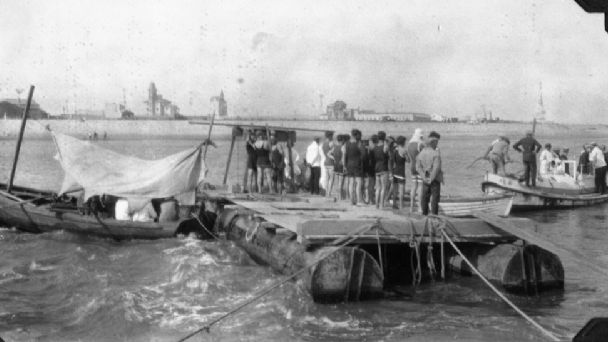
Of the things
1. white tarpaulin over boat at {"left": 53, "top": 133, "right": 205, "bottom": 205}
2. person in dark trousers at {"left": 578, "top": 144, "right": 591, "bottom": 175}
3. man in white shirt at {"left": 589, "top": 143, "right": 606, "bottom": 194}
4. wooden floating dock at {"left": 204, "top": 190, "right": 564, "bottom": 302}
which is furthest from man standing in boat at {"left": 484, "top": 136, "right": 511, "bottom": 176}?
wooden floating dock at {"left": 204, "top": 190, "right": 564, "bottom": 302}

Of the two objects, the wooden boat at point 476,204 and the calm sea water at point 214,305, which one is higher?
the wooden boat at point 476,204

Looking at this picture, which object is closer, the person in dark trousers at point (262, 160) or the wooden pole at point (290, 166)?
the person in dark trousers at point (262, 160)

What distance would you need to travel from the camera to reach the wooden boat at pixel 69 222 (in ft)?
61.3

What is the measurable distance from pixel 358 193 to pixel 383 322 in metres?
6.66

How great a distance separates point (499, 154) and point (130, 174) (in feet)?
46.8

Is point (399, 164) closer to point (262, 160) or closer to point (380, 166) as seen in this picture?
point (380, 166)

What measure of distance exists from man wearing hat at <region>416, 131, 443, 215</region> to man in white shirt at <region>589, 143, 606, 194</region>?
1831 cm

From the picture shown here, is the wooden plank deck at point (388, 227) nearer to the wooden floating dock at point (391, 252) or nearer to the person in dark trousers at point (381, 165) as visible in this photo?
the wooden floating dock at point (391, 252)

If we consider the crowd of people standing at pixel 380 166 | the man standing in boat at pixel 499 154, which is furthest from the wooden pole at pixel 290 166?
the man standing in boat at pixel 499 154

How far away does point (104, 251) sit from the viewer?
18.5 meters

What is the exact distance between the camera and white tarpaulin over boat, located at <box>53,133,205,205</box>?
19.5 metres

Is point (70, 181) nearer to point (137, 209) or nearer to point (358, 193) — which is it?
point (137, 209)

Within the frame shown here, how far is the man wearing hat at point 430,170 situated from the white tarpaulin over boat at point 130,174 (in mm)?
8072

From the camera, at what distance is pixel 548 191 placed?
27.9 metres
